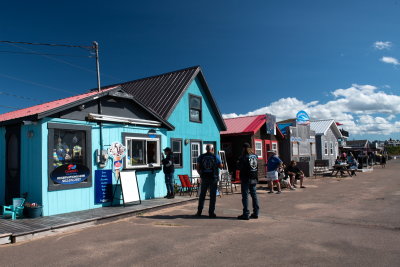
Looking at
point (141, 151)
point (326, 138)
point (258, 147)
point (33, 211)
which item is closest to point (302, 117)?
point (258, 147)

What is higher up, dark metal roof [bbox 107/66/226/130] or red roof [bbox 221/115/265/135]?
dark metal roof [bbox 107/66/226/130]

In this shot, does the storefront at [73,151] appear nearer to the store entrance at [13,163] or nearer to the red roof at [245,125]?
→ the store entrance at [13,163]

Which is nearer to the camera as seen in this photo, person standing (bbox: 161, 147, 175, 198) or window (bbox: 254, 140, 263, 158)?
person standing (bbox: 161, 147, 175, 198)

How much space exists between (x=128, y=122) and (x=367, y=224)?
7.28 m

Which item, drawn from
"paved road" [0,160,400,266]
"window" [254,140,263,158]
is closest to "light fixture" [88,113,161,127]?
"paved road" [0,160,400,266]

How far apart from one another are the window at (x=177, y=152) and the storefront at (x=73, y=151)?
2980mm

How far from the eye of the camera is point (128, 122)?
1060 cm

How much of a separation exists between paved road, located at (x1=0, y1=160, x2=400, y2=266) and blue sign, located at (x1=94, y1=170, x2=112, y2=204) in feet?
5.34

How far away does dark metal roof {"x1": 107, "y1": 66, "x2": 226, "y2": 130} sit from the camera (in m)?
14.3

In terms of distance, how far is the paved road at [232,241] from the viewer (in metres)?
5.14

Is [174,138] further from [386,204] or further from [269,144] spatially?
[269,144]

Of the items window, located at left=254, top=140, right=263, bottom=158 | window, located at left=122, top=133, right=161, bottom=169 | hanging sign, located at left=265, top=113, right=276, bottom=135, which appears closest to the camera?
window, located at left=122, top=133, right=161, bottom=169

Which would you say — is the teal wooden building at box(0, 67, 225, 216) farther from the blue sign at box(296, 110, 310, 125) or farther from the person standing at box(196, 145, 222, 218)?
the blue sign at box(296, 110, 310, 125)

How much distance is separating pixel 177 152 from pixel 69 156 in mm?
5853
